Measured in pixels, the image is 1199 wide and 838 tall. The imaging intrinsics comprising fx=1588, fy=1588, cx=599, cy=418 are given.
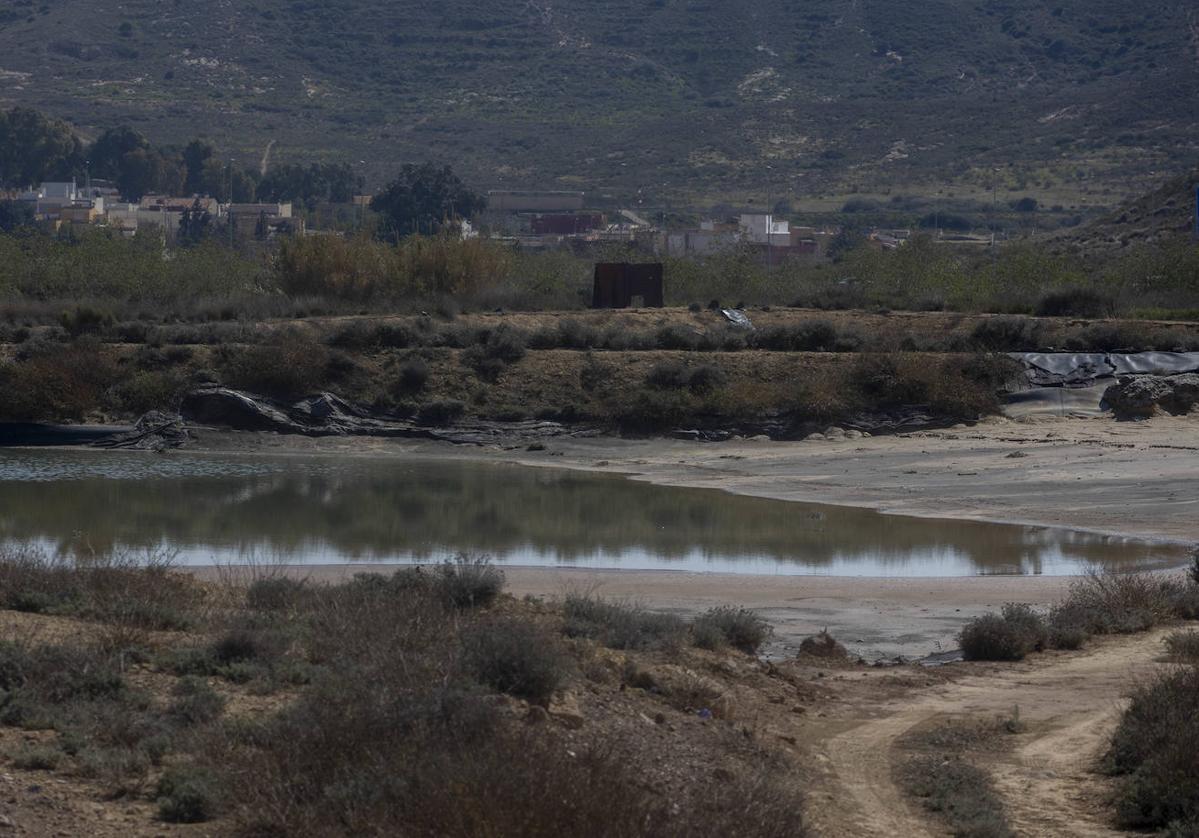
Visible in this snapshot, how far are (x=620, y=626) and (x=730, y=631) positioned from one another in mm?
1314

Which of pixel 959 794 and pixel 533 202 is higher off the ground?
pixel 533 202

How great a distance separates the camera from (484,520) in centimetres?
2659

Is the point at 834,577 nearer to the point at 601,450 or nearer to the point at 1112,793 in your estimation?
the point at 1112,793

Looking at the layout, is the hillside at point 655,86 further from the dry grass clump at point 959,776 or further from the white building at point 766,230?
the dry grass clump at point 959,776

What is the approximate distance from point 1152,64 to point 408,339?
99349 mm

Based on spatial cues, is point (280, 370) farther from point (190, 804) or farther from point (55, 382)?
point (190, 804)

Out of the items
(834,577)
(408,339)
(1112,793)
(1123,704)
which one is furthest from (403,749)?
(408,339)

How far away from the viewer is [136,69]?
5005 inches

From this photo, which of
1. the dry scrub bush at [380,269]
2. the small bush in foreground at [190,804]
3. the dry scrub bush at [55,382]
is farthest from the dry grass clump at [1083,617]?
the dry scrub bush at [380,269]

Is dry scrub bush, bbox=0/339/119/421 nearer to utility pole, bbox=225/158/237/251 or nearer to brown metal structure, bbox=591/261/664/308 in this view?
brown metal structure, bbox=591/261/664/308

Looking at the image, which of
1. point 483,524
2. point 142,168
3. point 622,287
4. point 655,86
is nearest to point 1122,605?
point 483,524

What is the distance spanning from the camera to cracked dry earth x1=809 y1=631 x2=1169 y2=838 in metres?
10.1

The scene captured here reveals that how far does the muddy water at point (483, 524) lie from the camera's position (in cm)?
2220

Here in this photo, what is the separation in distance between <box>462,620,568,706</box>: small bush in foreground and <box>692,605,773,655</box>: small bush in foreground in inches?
143
